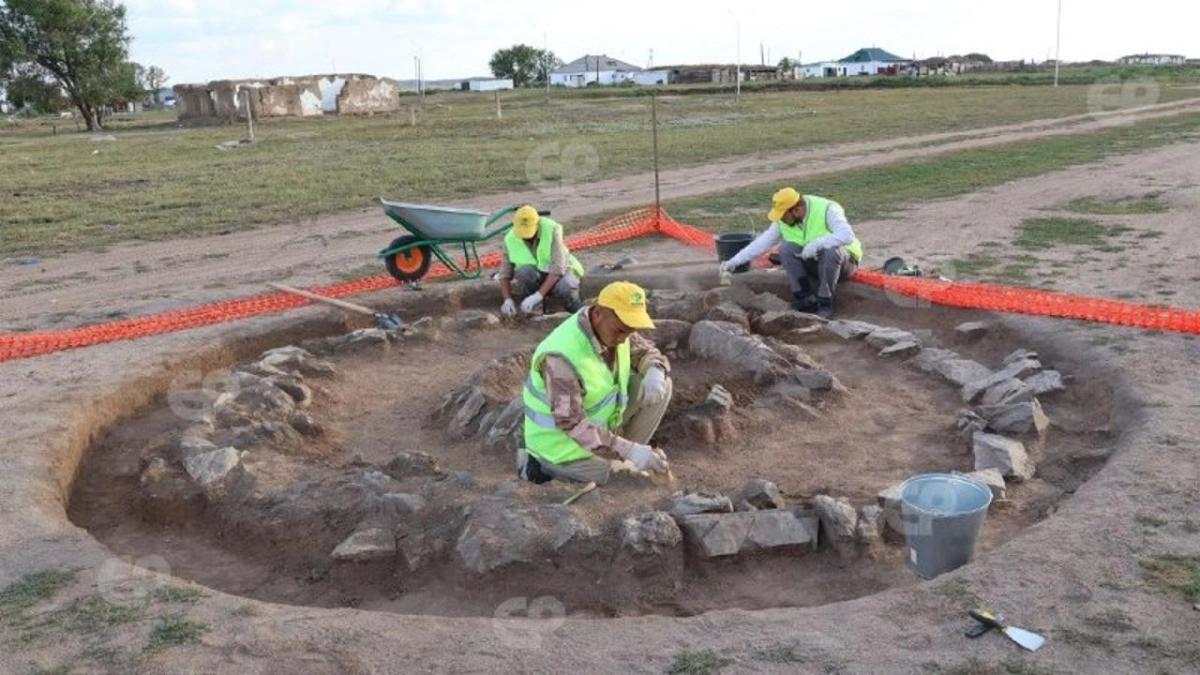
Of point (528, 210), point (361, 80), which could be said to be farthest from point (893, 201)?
point (361, 80)

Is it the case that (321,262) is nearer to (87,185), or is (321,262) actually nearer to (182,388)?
(182,388)

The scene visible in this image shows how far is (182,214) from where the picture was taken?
48.0ft

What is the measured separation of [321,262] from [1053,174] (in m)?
11.3

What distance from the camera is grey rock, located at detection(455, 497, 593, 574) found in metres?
4.33

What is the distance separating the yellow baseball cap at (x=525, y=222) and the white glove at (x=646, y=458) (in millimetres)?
3387

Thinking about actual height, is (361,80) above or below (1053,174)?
above

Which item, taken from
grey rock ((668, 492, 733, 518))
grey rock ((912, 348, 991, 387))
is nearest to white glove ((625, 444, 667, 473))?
grey rock ((668, 492, 733, 518))

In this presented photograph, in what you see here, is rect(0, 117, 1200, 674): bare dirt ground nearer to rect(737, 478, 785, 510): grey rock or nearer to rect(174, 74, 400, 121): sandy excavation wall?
rect(737, 478, 785, 510): grey rock

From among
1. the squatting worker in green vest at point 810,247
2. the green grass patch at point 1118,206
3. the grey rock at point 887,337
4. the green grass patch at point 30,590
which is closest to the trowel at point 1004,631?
the green grass patch at point 30,590

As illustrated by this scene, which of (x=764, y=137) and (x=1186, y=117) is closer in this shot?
(x=764, y=137)

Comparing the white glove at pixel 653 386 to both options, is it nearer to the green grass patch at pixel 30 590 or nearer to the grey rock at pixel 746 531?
the grey rock at pixel 746 531

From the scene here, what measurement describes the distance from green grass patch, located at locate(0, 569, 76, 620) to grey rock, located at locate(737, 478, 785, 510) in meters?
2.84

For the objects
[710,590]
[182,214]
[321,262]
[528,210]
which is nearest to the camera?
[710,590]

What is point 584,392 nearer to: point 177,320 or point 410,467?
point 410,467
